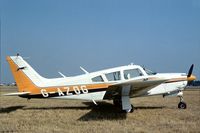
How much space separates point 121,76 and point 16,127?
5.55 meters

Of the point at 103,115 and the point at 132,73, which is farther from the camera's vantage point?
the point at 132,73

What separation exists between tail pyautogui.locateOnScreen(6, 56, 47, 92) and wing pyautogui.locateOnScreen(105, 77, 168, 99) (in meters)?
3.44

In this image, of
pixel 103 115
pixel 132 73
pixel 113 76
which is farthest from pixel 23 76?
pixel 132 73

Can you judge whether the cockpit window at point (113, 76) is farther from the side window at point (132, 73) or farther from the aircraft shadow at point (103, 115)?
the aircraft shadow at point (103, 115)

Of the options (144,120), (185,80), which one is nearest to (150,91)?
(185,80)

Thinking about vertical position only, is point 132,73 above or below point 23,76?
below

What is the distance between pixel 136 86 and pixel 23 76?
538 cm

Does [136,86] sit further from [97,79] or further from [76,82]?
[76,82]

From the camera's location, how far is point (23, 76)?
13.1m

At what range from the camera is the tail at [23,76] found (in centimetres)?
1292

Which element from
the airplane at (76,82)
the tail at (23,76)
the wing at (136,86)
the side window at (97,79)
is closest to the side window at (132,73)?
the airplane at (76,82)

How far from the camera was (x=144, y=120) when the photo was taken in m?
9.80

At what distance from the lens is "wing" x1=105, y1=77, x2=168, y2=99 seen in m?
10.2

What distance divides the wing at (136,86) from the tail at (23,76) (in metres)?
3.44
